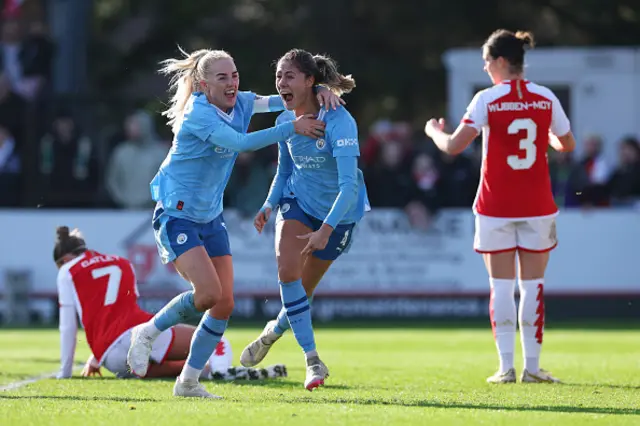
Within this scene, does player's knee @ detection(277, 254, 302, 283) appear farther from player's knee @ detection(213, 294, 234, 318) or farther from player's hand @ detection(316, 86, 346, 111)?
player's hand @ detection(316, 86, 346, 111)

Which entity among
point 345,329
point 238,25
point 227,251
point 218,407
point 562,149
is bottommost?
point 345,329

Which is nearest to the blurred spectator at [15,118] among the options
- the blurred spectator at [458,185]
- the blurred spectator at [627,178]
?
the blurred spectator at [458,185]

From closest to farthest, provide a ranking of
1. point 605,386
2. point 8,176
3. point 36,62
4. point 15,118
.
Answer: point 605,386
point 8,176
point 15,118
point 36,62

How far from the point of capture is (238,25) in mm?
31031

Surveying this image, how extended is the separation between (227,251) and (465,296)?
10469 mm

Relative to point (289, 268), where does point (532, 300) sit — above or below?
below

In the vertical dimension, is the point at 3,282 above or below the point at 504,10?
below

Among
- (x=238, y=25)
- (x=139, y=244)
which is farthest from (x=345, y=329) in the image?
(x=238, y=25)

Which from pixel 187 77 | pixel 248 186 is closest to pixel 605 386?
pixel 187 77

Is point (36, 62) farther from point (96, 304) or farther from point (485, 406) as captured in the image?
point (485, 406)

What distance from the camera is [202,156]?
26.8 ft

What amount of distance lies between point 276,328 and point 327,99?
1.66m

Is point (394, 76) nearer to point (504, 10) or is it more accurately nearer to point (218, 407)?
point (504, 10)

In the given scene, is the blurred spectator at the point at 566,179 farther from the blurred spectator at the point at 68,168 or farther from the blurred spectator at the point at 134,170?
the blurred spectator at the point at 68,168
